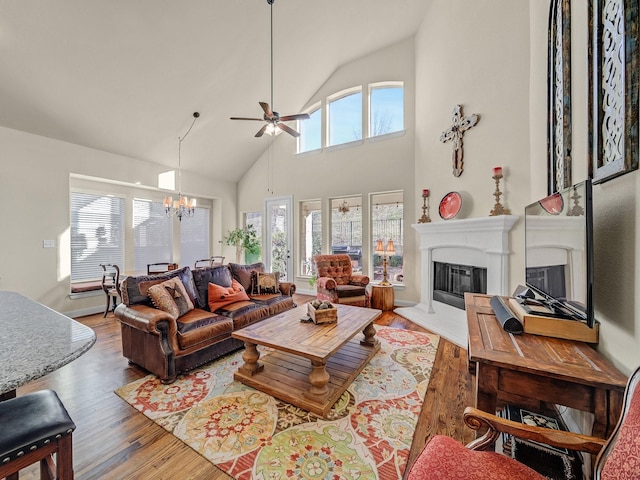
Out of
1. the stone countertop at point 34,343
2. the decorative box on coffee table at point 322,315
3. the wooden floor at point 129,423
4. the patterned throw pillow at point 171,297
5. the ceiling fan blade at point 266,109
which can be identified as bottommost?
A: the wooden floor at point 129,423

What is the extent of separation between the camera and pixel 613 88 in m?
1.18

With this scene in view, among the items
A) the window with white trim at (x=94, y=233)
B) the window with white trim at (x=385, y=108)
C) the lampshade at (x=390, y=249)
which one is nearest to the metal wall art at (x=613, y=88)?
the lampshade at (x=390, y=249)

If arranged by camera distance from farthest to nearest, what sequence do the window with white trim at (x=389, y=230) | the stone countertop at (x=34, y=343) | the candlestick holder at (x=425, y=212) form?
the window with white trim at (x=389, y=230) → the candlestick holder at (x=425, y=212) → the stone countertop at (x=34, y=343)

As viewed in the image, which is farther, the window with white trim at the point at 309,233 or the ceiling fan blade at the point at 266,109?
the window with white trim at the point at 309,233

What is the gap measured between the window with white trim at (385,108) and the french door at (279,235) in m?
2.55

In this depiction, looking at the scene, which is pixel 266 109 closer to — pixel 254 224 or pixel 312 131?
pixel 312 131

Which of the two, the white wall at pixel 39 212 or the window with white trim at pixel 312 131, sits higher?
the window with white trim at pixel 312 131

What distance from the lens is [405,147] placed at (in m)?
5.10

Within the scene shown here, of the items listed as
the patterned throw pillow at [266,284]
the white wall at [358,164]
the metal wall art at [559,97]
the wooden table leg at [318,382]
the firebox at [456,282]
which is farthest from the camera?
the white wall at [358,164]

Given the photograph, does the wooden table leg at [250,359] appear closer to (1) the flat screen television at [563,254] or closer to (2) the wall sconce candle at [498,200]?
(1) the flat screen television at [563,254]

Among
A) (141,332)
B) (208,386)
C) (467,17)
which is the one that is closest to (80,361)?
(141,332)

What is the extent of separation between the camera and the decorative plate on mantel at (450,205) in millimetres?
3749

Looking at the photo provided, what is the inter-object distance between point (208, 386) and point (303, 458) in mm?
1185

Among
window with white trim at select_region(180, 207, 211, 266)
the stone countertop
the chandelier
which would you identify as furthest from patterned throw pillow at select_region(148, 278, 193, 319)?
window with white trim at select_region(180, 207, 211, 266)
